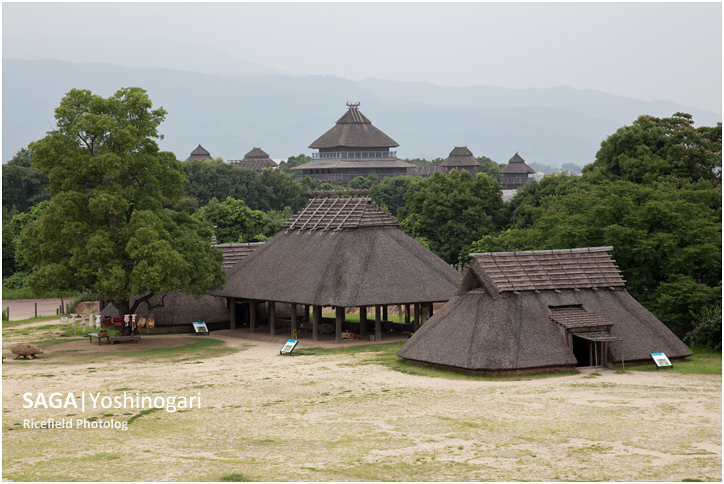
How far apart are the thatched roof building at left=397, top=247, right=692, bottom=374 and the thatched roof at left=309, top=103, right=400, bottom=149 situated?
104m

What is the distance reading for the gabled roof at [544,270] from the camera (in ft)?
104

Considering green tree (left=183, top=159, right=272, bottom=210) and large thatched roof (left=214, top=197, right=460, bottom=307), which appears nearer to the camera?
large thatched roof (left=214, top=197, right=460, bottom=307)

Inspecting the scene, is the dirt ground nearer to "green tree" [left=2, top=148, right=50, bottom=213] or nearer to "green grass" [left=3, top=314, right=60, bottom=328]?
"green grass" [left=3, top=314, right=60, bottom=328]

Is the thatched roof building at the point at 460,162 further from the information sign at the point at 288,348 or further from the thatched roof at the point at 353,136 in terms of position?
the information sign at the point at 288,348

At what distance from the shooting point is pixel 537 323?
1201 inches

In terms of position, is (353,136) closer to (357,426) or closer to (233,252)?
(233,252)

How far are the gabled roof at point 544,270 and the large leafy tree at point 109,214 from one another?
534 inches

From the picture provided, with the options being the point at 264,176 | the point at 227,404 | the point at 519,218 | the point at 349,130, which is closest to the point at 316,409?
the point at 227,404

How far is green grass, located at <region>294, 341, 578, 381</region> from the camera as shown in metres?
29.2

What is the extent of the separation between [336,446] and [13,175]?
82328mm

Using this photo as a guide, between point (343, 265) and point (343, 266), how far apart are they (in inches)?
3.0

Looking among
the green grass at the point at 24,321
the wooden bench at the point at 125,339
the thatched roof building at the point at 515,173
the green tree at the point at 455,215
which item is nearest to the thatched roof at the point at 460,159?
the thatched roof building at the point at 515,173

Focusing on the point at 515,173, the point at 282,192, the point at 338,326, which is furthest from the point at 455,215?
the point at 515,173

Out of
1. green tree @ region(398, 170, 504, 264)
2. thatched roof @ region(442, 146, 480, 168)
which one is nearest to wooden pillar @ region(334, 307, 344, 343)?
green tree @ region(398, 170, 504, 264)
